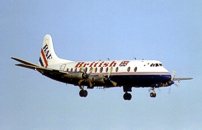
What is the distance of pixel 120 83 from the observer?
4600 centimetres

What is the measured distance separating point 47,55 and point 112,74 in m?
12.2

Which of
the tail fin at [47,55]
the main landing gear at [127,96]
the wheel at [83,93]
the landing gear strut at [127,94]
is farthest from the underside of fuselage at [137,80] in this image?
the tail fin at [47,55]

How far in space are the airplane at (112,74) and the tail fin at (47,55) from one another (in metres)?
2.96

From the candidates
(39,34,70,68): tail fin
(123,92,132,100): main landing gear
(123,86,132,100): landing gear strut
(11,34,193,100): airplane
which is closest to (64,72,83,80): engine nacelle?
(11,34,193,100): airplane

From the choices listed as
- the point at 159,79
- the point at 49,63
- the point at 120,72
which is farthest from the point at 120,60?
the point at 49,63

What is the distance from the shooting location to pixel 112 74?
4619 cm

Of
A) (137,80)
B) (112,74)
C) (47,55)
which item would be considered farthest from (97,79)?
(47,55)

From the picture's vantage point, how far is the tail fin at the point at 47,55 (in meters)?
54.7

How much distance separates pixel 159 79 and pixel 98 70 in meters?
6.88

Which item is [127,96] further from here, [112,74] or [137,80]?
[137,80]

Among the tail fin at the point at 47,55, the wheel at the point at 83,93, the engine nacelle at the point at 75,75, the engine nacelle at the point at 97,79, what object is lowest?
the wheel at the point at 83,93

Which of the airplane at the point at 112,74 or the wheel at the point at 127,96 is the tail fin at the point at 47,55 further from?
the wheel at the point at 127,96

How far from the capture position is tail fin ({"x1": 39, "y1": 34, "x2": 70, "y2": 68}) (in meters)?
54.7

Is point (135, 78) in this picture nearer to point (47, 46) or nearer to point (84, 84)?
point (84, 84)
